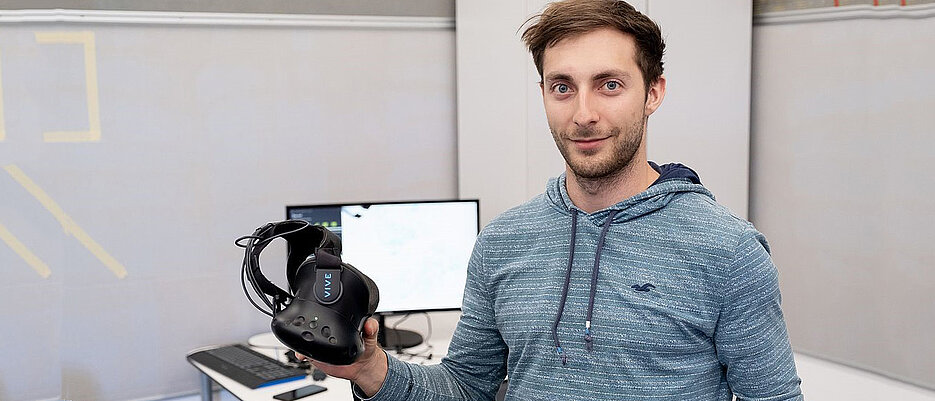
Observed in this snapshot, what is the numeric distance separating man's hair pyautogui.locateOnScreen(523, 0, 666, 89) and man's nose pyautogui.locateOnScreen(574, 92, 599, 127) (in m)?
0.10

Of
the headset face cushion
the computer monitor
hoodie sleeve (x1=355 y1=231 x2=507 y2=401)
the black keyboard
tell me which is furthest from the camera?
the computer monitor

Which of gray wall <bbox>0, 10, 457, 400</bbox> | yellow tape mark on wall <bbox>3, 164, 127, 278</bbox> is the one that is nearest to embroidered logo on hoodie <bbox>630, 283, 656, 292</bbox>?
gray wall <bbox>0, 10, 457, 400</bbox>

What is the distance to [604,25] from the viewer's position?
126cm

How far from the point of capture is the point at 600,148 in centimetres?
125

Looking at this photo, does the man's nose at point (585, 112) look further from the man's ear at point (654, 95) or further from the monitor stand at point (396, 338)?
the monitor stand at point (396, 338)

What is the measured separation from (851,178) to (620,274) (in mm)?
1353

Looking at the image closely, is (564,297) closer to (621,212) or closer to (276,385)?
(621,212)

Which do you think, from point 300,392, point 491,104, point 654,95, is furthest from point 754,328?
point 491,104

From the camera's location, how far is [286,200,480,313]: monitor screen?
2480 mm

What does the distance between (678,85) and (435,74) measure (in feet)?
2.87

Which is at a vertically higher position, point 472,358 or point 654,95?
point 654,95

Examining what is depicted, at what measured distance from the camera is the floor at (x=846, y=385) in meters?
2.24

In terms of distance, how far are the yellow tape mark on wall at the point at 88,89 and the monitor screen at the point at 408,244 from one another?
2.05 feet

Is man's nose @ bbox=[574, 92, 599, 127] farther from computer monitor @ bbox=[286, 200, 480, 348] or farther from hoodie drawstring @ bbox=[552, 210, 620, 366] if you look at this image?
computer monitor @ bbox=[286, 200, 480, 348]
